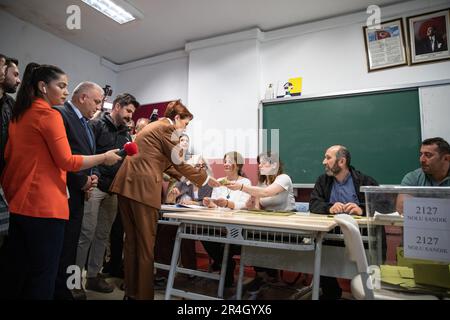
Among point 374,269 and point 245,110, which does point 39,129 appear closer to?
point 374,269

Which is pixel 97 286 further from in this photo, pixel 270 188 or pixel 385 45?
pixel 385 45

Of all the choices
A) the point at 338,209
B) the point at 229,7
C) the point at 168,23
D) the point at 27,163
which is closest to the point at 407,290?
the point at 338,209

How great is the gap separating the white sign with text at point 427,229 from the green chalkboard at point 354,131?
2471 millimetres

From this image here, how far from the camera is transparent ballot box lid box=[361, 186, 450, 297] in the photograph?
0.80 m

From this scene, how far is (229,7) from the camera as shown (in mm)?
3379

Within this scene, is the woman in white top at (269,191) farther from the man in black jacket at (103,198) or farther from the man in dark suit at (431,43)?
the man in dark suit at (431,43)

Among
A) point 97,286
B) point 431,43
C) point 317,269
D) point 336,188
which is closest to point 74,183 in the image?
point 97,286

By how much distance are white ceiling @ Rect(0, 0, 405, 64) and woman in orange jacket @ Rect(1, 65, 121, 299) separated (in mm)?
2504

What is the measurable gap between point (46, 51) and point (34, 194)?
11.3ft

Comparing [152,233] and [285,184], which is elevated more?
[285,184]

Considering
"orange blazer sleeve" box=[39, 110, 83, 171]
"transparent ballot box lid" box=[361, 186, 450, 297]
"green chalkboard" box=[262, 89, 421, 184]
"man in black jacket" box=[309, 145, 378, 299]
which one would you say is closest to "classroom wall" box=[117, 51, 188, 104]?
"green chalkboard" box=[262, 89, 421, 184]

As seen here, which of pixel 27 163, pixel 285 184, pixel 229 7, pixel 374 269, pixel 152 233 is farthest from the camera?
pixel 229 7

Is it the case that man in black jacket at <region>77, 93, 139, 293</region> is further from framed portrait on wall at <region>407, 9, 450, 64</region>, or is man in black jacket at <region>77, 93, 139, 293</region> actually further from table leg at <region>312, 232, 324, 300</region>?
framed portrait on wall at <region>407, 9, 450, 64</region>

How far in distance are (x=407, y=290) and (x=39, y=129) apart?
5.21 ft
